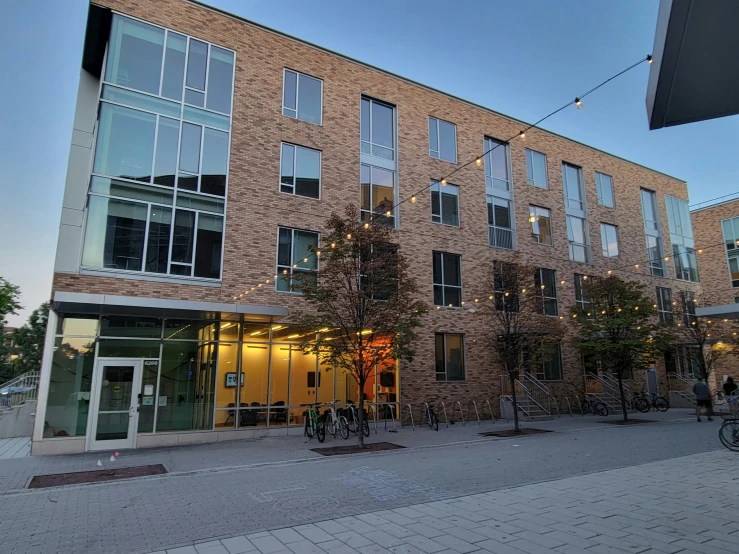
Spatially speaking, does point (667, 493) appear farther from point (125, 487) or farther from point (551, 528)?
point (125, 487)

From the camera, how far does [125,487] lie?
8.03 meters

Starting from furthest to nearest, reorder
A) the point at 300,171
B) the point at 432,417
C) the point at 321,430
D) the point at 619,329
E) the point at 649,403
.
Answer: the point at 649,403 < the point at 619,329 < the point at 300,171 < the point at 432,417 < the point at 321,430

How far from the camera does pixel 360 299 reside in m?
12.6

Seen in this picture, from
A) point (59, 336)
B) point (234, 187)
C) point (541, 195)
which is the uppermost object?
point (541, 195)

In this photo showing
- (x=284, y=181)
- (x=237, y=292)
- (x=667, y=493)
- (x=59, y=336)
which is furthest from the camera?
(x=284, y=181)

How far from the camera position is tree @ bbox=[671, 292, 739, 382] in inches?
897

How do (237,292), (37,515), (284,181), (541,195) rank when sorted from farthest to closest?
(541,195)
(284,181)
(237,292)
(37,515)

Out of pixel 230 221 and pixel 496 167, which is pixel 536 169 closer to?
pixel 496 167

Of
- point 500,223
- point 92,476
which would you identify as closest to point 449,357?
point 500,223

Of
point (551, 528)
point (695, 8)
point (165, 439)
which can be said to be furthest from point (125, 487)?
point (695, 8)

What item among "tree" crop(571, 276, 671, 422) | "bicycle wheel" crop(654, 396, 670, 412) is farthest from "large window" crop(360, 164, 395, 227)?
"bicycle wheel" crop(654, 396, 670, 412)

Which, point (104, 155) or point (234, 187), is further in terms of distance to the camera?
point (234, 187)

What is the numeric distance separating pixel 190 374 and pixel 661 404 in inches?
828

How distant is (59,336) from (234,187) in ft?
20.4
